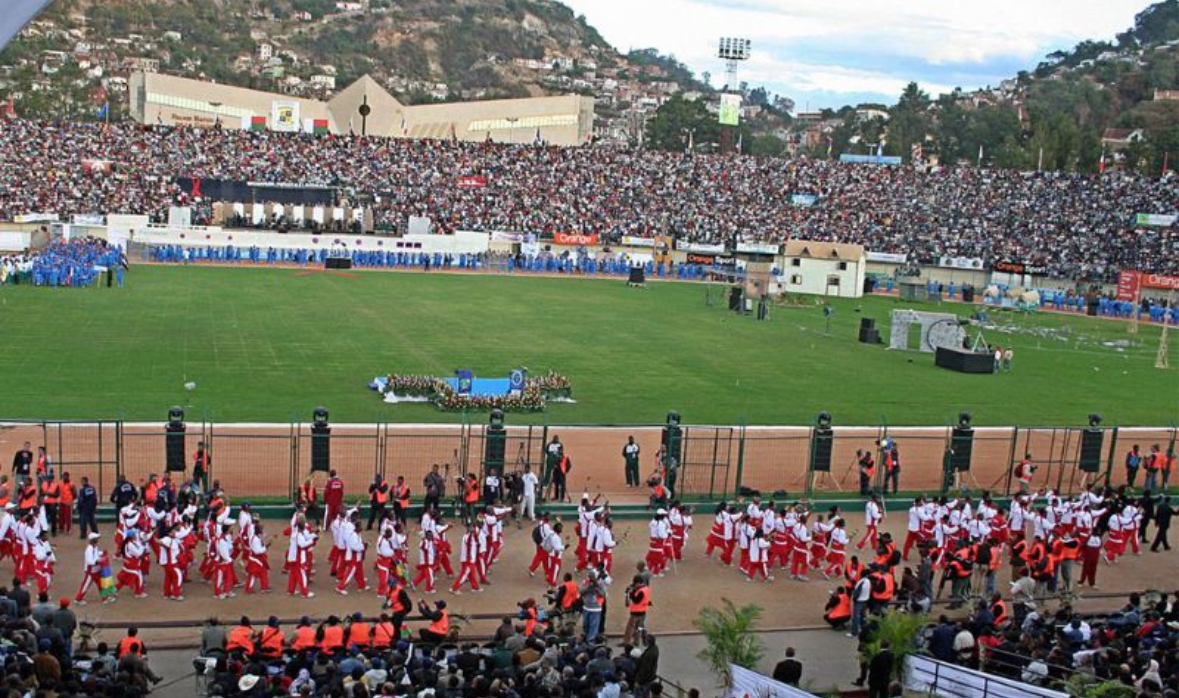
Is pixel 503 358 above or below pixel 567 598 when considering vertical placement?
above

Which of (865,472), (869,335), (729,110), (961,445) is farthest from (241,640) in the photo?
(729,110)

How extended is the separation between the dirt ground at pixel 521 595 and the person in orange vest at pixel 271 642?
2.21 m

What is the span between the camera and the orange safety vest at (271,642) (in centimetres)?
1418

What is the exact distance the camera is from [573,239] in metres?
79.6

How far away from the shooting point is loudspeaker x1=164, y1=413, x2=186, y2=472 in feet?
71.1

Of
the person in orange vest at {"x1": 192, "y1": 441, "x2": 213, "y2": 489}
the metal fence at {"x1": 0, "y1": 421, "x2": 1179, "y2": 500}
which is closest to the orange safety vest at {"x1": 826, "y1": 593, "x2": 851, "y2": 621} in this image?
the metal fence at {"x1": 0, "y1": 421, "x2": 1179, "y2": 500}

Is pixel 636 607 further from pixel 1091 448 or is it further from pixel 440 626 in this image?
pixel 1091 448

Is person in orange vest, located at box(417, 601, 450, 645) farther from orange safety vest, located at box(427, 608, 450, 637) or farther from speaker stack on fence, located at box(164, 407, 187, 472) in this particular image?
speaker stack on fence, located at box(164, 407, 187, 472)

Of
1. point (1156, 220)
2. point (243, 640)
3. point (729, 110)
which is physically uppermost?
point (729, 110)

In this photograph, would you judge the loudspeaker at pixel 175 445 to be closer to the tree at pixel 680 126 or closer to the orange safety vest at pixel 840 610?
the orange safety vest at pixel 840 610

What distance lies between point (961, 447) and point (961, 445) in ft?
0.15

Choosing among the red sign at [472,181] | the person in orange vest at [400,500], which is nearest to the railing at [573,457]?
the person in orange vest at [400,500]

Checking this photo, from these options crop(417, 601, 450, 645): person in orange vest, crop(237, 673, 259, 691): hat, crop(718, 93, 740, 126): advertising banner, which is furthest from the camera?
crop(718, 93, 740, 126): advertising banner

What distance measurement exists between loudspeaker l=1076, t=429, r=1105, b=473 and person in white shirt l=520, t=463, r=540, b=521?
1238 cm
